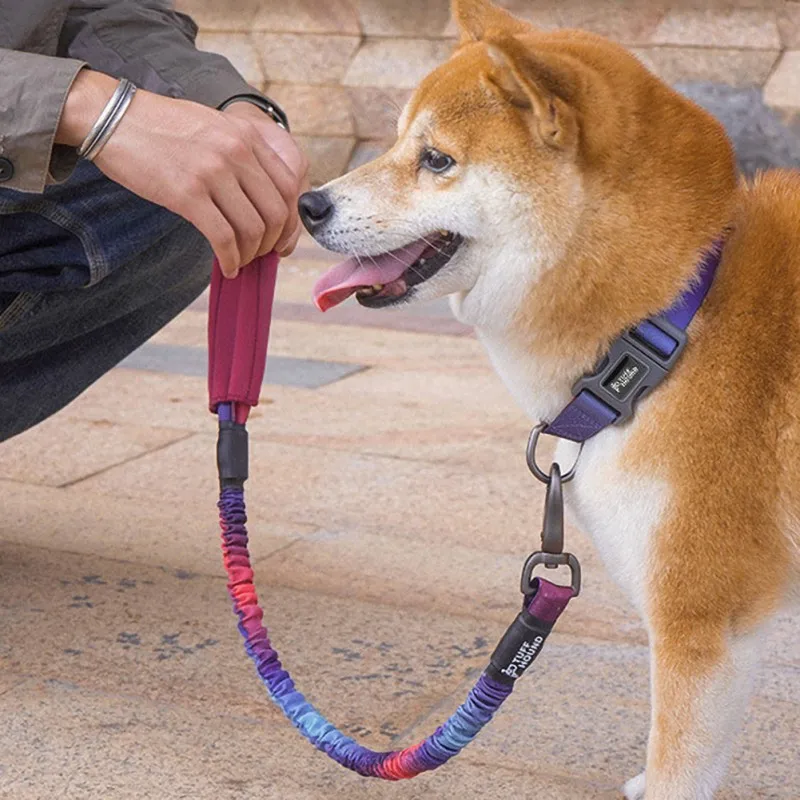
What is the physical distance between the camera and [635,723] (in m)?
2.30

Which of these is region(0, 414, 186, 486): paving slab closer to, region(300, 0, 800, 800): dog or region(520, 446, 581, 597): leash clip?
region(300, 0, 800, 800): dog

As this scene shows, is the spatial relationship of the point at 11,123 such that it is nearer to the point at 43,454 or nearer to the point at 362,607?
the point at 362,607

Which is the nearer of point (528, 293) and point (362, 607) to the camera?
point (528, 293)

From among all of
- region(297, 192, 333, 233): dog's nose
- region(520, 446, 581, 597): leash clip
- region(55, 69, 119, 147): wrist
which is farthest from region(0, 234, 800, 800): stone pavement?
region(55, 69, 119, 147): wrist

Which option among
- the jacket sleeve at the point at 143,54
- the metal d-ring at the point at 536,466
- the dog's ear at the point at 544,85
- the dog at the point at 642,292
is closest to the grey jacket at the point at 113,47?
the jacket sleeve at the point at 143,54

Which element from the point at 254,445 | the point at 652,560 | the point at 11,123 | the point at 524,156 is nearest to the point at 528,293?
the point at 524,156

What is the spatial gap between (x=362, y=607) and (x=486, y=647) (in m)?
0.28

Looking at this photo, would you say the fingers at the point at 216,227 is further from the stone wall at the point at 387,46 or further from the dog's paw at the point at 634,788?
the stone wall at the point at 387,46

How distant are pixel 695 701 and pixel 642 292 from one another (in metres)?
0.54

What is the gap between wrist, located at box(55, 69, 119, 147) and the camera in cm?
201

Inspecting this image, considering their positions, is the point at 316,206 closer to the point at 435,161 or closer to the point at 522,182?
the point at 435,161

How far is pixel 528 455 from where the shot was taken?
2.05 meters

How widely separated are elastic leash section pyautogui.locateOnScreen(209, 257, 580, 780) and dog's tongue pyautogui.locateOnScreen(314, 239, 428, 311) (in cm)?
10

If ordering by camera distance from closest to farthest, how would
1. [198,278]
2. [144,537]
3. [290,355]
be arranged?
1. [198,278]
2. [144,537]
3. [290,355]
